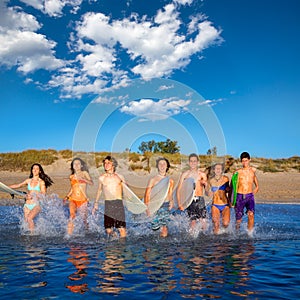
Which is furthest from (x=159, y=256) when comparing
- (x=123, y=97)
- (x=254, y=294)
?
(x=123, y=97)

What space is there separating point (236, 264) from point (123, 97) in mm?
6216

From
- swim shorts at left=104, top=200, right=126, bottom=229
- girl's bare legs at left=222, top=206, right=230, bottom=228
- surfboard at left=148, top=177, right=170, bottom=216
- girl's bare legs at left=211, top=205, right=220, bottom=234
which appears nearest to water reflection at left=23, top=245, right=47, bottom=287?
swim shorts at left=104, top=200, right=126, bottom=229

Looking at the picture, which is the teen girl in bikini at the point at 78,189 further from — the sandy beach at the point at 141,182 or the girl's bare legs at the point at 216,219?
the sandy beach at the point at 141,182

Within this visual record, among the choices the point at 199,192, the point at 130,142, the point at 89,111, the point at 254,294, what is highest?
the point at 89,111

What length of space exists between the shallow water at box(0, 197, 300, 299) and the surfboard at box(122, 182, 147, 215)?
0.64 m

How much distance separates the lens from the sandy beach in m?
17.7

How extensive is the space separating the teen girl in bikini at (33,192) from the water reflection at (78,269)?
2298 mm

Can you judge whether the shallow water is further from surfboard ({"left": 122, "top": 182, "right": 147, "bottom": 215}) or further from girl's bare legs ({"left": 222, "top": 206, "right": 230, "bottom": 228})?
surfboard ({"left": 122, "top": 182, "right": 147, "bottom": 215})

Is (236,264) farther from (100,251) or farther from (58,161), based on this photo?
(58,161)

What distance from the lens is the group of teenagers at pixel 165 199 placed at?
27.8 ft

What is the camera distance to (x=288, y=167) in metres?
27.3

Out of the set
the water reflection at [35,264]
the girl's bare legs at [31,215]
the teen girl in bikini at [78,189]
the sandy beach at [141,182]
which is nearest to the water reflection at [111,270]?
the water reflection at [35,264]

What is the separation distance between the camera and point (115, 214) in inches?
325

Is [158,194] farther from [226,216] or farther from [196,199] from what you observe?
→ [226,216]
